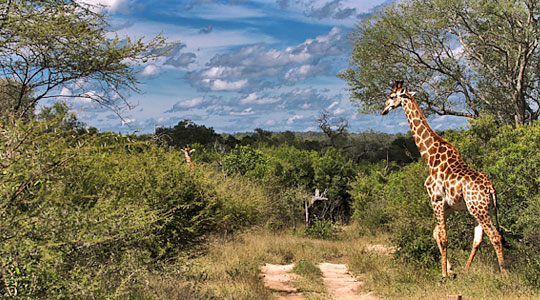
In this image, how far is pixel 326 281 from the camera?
13.5 metres

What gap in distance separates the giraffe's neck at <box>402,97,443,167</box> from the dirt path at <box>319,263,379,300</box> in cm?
350

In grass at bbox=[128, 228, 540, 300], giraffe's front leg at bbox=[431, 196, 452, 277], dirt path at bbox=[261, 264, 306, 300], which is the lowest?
dirt path at bbox=[261, 264, 306, 300]

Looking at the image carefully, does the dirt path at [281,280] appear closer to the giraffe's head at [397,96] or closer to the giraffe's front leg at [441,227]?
the giraffe's front leg at [441,227]

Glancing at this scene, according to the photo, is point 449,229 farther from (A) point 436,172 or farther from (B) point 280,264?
(B) point 280,264

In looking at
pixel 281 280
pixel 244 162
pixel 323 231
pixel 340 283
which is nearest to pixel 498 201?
pixel 340 283

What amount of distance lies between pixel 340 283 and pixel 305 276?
3.24 feet

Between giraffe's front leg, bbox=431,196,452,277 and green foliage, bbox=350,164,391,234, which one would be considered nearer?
giraffe's front leg, bbox=431,196,452,277

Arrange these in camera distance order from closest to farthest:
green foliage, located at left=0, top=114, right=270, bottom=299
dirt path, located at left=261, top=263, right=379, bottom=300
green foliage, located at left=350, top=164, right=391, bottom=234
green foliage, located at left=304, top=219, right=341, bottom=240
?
green foliage, located at left=0, top=114, right=270, bottom=299 → dirt path, located at left=261, top=263, right=379, bottom=300 → green foliage, located at left=304, top=219, right=341, bottom=240 → green foliage, located at left=350, top=164, right=391, bottom=234

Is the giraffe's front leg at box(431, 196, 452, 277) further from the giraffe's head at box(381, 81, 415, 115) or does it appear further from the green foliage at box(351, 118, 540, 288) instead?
the giraffe's head at box(381, 81, 415, 115)

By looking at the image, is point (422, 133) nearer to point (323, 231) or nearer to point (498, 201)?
point (498, 201)

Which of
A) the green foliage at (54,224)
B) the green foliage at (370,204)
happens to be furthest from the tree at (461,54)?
the green foliage at (54,224)

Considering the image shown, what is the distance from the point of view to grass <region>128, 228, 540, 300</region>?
905 centimetres

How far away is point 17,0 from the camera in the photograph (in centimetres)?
739

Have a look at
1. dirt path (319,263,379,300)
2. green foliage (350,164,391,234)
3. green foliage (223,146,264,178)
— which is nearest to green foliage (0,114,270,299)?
dirt path (319,263,379,300)
